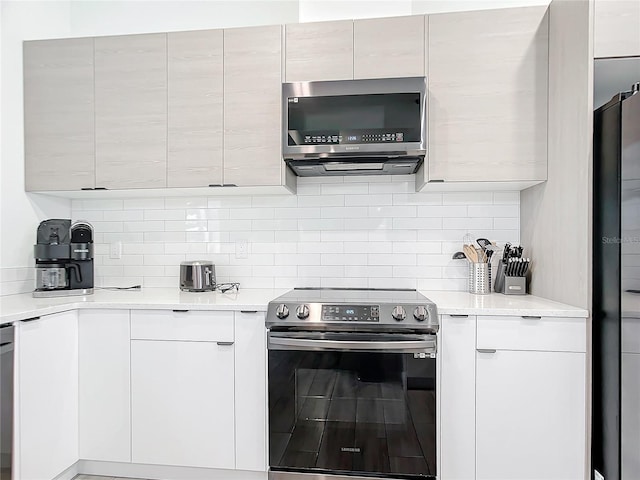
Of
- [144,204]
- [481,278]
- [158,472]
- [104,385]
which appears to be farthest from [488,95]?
[158,472]

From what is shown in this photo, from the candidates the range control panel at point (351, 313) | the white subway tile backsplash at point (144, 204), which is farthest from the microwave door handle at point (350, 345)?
the white subway tile backsplash at point (144, 204)

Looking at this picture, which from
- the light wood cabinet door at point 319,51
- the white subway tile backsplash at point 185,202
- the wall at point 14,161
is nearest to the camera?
the light wood cabinet door at point 319,51

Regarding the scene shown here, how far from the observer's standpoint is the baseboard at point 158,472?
207cm

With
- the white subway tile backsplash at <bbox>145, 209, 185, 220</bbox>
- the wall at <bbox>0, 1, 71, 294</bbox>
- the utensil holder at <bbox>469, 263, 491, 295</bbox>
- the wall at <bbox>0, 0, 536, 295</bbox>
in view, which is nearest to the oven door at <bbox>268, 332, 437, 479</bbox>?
the utensil holder at <bbox>469, 263, 491, 295</bbox>

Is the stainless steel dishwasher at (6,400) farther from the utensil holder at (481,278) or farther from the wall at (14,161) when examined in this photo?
the utensil holder at (481,278)

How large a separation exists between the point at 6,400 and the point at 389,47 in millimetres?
2482

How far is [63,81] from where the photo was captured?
2.46 meters

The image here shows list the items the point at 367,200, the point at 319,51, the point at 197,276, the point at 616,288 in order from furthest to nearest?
the point at 367,200, the point at 197,276, the point at 319,51, the point at 616,288

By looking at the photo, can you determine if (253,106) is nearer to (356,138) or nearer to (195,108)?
(195,108)

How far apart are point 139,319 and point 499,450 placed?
1.85 metres

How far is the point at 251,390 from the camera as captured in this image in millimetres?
2018

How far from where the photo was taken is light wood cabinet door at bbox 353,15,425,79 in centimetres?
222

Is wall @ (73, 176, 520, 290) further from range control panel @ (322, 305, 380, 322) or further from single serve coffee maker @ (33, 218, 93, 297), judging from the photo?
range control panel @ (322, 305, 380, 322)

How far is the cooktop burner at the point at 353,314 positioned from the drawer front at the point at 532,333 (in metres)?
0.24
